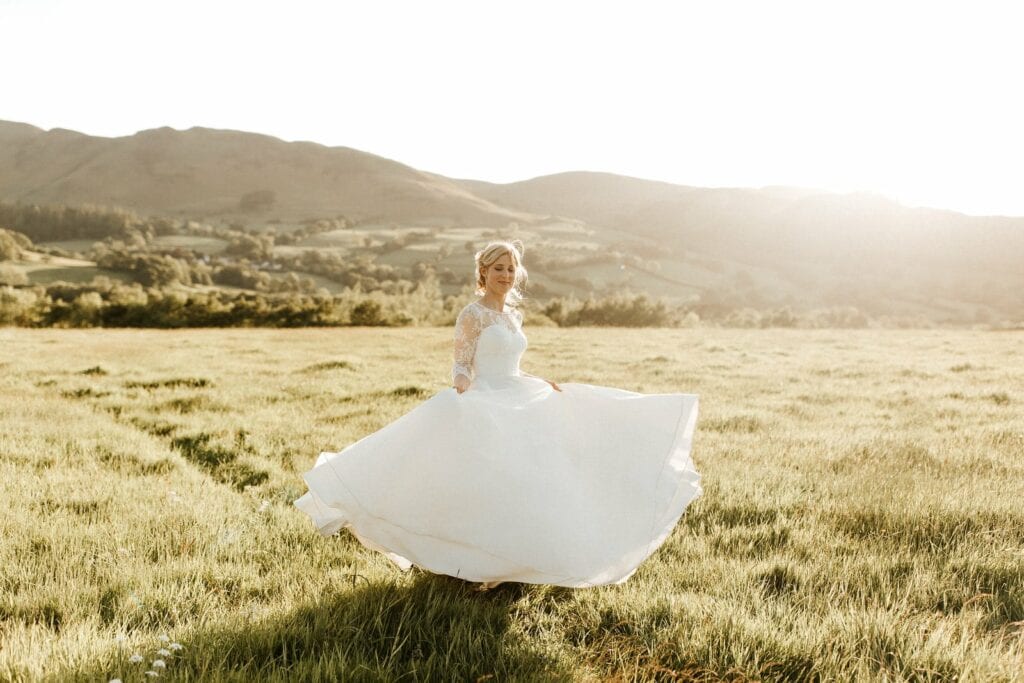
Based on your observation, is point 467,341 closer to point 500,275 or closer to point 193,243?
point 500,275

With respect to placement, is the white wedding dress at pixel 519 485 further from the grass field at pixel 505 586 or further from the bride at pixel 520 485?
the grass field at pixel 505 586

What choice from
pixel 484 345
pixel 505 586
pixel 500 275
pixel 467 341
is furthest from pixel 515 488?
pixel 500 275

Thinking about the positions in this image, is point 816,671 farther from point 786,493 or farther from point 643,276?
point 643,276

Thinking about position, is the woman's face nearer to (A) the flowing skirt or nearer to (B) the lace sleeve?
(B) the lace sleeve

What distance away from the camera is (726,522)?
6031 mm

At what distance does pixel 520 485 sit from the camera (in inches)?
151

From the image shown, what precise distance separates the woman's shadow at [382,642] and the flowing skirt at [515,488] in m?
0.35

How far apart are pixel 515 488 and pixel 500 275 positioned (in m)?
2.13

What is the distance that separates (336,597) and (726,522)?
3772 millimetres

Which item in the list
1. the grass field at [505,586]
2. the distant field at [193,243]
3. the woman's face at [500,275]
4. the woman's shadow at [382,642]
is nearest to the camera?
the woman's shadow at [382,642]

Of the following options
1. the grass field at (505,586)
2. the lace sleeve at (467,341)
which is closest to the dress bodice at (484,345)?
the lace sleeve at (467,341)

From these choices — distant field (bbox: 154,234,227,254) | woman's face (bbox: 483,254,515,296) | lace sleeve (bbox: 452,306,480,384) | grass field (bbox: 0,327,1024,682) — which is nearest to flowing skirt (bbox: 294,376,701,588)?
grass field (bbox: 0,327,1024,682)

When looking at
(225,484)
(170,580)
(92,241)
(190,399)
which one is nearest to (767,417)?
(225,484)

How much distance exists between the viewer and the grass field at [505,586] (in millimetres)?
3498
